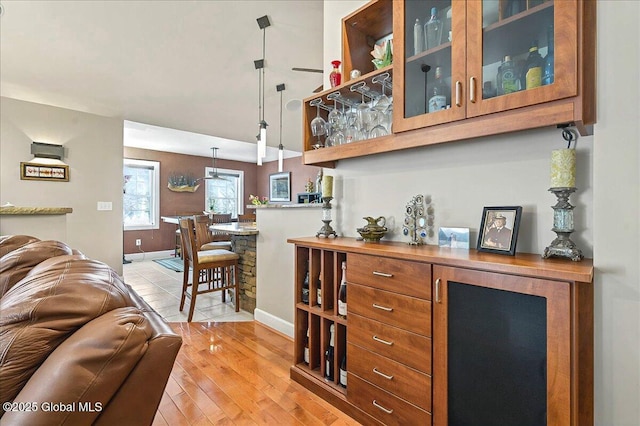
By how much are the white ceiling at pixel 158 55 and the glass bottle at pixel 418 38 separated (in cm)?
120

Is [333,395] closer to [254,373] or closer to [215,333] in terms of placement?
[254,373]

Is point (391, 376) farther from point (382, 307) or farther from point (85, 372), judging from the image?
point (85, 372)

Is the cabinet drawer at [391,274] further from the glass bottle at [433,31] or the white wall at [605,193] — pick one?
the glass bottle at [433,31]

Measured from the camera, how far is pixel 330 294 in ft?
6.27

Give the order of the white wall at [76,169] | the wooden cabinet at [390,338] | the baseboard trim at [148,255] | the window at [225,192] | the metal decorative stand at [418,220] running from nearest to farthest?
the wooden cabinet at [390,338] → the metal decorative stand at [418,220] → the white wall at [76,169] → the baseboard trim at [148,255] → the window at [225,192]

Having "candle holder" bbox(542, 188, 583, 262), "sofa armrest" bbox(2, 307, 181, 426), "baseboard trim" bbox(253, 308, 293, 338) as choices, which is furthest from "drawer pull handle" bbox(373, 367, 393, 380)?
"baseboard trim" bbox(253, 308, 293, 338)

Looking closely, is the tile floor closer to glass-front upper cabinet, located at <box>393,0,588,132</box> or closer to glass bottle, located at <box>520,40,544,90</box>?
glass-front upper cabinet, located at <box>393,0,588,132</box>

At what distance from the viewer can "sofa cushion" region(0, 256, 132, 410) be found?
2.18 ft

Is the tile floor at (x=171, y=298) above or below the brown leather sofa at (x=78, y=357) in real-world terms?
below

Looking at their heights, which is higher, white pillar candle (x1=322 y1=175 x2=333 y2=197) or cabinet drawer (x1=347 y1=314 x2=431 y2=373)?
white pillar candle (x1=322 y1=175 x2=333 y2=197)

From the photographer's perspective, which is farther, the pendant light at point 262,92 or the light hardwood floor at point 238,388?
the pendant light at point 262,92

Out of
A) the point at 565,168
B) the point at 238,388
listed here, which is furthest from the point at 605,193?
the point at 238,388

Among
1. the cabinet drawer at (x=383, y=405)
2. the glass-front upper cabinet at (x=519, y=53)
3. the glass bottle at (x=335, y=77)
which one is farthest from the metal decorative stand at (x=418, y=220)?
the glass bottle at (x=335, y=77)

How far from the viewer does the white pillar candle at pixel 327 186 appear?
2092 millimetres
